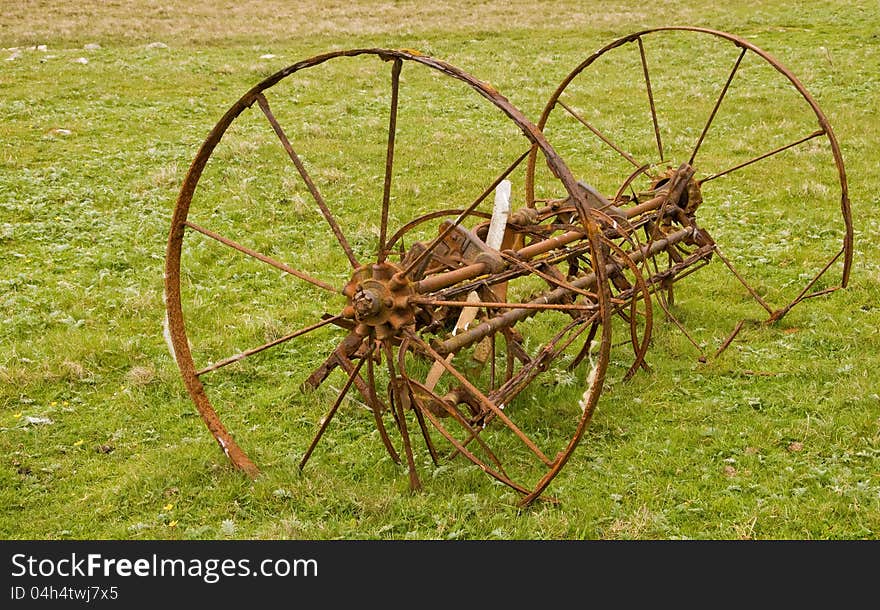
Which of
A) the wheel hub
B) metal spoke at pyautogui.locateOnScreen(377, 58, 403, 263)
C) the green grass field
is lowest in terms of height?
the green grass field

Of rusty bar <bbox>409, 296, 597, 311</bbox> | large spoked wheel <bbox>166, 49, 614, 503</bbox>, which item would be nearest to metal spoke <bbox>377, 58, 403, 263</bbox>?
large spoked wheel <bbox>166, 49, 614, 503</bbox>

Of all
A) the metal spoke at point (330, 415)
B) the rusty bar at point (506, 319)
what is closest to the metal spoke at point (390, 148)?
the rusty bar at point (506, 319)

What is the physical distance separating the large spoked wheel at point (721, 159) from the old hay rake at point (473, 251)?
5 centimetres

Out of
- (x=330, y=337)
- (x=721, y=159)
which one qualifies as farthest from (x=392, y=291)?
(x=721, y=159)

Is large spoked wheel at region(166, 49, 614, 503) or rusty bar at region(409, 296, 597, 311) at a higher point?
rusty bar at region(409, 296, 597, 311)

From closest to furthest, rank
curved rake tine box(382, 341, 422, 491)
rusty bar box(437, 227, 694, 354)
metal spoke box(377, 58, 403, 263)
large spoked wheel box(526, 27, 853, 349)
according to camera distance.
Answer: metal spoke box(377, 58, 403, 263)
curved rake tine box(382, 341, 422, 491)
rusty bar box(437, 227, 694, 354)
large spoked wheel box(526, 27, 853, 349)

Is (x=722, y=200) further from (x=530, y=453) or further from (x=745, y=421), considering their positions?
(x=530, y=453)

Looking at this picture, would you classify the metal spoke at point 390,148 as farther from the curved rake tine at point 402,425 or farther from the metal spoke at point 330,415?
the metal spoke at point 330,415

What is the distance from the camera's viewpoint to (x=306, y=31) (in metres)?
23.8

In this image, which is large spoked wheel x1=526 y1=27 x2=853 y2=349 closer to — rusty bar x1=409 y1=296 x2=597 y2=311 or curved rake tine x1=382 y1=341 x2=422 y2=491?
rusty bar x1=409 y1=296 x2=597 y2=311

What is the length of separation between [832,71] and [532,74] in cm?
632

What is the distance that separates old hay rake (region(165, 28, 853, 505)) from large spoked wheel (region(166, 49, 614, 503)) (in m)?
0.03

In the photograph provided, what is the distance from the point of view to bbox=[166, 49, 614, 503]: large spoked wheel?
5.04 m

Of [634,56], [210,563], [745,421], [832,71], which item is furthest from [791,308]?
[634,56]
